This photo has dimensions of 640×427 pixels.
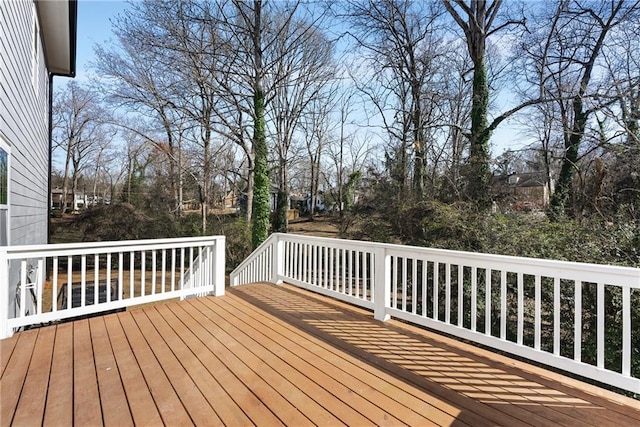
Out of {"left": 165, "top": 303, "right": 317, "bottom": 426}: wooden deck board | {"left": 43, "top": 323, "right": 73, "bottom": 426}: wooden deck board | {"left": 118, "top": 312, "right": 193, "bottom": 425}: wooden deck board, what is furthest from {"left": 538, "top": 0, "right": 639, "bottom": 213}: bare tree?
{"left": 43, "top": 323, "right": 73, "bottom": 426}: wooden deck board

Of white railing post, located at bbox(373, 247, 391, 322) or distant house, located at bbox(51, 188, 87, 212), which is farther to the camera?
distant house, located at bbox(51, 188, 87, 212)

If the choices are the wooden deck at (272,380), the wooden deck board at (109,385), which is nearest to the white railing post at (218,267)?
the wooden deck at (272,380)

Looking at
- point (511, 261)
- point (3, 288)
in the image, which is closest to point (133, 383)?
point (3, 288)

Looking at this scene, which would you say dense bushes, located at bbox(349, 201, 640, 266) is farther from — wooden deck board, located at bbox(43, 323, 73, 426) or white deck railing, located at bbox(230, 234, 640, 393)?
wooden deck board, located at bbox(43, 323, 73, 426)

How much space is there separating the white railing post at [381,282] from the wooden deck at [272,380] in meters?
0.23

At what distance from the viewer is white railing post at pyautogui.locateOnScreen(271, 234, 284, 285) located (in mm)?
5348

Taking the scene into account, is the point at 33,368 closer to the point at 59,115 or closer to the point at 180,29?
the point at 180,29

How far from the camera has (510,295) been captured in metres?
4.88

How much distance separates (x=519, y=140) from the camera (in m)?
11.0

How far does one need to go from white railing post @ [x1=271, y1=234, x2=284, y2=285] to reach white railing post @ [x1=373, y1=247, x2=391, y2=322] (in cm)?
208

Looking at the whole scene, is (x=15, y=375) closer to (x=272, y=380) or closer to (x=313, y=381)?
(x=272, y=380)

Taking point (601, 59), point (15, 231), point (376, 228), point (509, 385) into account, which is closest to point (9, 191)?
point (15, 231)

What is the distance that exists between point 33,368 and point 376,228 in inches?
250

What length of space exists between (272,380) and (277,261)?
3.16 meters
